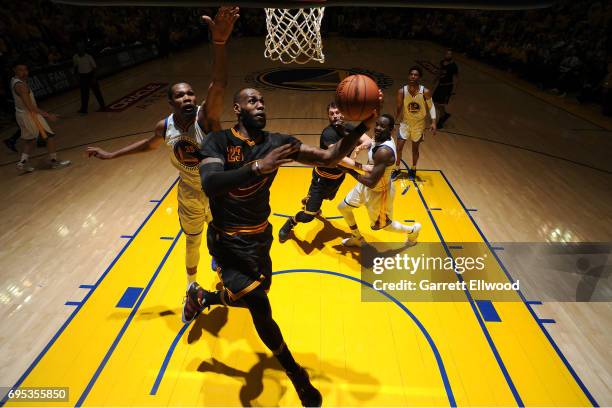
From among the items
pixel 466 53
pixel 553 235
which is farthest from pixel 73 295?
pixel 466 53

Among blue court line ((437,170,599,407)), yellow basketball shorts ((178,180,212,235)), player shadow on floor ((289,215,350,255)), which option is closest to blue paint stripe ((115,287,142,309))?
yellow basketball shorts ((178,180,212,235))

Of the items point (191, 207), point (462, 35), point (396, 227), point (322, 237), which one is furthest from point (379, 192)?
point (462, 35)

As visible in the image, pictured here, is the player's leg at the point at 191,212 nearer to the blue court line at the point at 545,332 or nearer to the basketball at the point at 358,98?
the basketball at the point at 358,98

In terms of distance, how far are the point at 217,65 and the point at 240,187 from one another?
1.02 meters

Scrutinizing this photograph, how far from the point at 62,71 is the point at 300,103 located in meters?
7.19

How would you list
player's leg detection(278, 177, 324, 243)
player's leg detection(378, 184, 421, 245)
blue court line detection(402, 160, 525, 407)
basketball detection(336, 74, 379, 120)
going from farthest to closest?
player's leg detection(278, 177, 324, 243)
player's leg detection(378, 184, 421, 245)
blue court line detection(402, 160, 525, 407)
basketball detection(336, 74, 379, 120)

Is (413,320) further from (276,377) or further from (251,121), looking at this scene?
(251,121)

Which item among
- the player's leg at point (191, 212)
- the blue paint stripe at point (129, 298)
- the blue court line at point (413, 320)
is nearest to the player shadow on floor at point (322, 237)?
the blue court line at point (413, 320)

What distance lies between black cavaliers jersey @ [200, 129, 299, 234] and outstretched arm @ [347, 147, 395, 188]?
916mm

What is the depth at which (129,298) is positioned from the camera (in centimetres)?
388

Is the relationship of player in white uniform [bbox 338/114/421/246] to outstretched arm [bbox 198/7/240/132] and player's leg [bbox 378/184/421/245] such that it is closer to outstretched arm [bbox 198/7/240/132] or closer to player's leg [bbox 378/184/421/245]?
player's leg [bbox 378/184/421/245]

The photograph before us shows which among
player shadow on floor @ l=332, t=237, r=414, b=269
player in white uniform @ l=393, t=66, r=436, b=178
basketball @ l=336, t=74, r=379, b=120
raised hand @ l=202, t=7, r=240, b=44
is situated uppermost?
raised hand @ l=202, t=7, r=240, b=44

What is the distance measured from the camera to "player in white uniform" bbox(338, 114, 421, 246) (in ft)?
12.1

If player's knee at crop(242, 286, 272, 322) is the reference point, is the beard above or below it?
above
